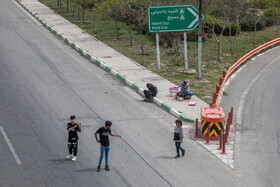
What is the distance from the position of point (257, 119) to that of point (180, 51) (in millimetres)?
11416

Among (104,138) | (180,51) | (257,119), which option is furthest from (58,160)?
(180,51)

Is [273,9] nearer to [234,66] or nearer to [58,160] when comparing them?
[234,66]

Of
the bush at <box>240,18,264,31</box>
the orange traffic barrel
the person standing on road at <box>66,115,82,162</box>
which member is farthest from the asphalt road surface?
the bush at <box>240,18,264,31</box>

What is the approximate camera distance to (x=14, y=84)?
815 inches

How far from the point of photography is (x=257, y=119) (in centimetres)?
1764

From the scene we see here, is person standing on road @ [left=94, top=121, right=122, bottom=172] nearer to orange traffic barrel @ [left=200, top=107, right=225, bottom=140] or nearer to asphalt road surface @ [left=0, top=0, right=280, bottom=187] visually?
asphalt road surface @ [left=0, top=0, right=280, bottom=187]

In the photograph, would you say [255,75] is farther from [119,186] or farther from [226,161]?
[119,186]

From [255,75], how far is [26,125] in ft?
42.3

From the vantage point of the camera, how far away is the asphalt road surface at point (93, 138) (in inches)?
488

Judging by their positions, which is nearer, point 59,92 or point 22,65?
point 59,92

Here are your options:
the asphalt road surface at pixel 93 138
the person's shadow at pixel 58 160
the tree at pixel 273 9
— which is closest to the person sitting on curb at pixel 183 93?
the asphalt road surface at pixel 93 138

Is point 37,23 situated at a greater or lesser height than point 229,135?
greater

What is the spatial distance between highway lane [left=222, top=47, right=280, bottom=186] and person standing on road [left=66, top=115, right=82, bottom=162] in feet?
14.4

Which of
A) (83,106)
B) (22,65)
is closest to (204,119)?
(83,106)
